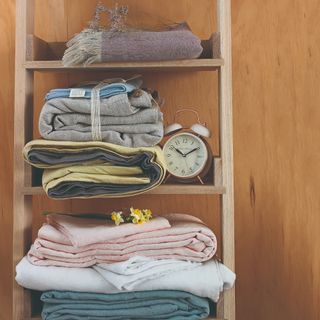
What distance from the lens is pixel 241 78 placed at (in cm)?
147

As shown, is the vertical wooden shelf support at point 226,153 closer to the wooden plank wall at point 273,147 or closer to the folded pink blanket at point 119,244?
the folded pink blanket at point 119,244

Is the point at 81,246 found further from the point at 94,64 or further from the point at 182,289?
the point at 94,64

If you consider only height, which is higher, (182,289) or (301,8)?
(301,8)

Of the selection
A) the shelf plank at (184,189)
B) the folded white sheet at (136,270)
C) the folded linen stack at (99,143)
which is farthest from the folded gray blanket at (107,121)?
the folded white sheet at (136,270)

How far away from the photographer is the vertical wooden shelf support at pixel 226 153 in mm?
1205

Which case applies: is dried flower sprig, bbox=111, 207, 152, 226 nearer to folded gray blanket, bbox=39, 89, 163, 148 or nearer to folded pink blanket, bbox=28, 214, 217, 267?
folded pink blanket, bbox=28, 214, 217, 267

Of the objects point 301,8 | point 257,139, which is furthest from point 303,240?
point 301,8

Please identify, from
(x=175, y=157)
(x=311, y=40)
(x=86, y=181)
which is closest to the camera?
(x=86, y=181)

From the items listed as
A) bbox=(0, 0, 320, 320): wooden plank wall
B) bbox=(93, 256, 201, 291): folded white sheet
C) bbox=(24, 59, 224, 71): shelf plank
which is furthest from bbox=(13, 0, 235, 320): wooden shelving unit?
bbox=(0, 0, 320, 320): wooden plank wall

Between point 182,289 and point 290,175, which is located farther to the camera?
point 290,175

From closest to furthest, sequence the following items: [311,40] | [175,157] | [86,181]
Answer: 1. [86,181]
2. [175,157]
3. [311,40]

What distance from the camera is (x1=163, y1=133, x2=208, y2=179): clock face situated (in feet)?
4.04

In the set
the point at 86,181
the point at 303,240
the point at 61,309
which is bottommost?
the point at 61,309

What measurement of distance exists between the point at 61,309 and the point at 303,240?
686mm
